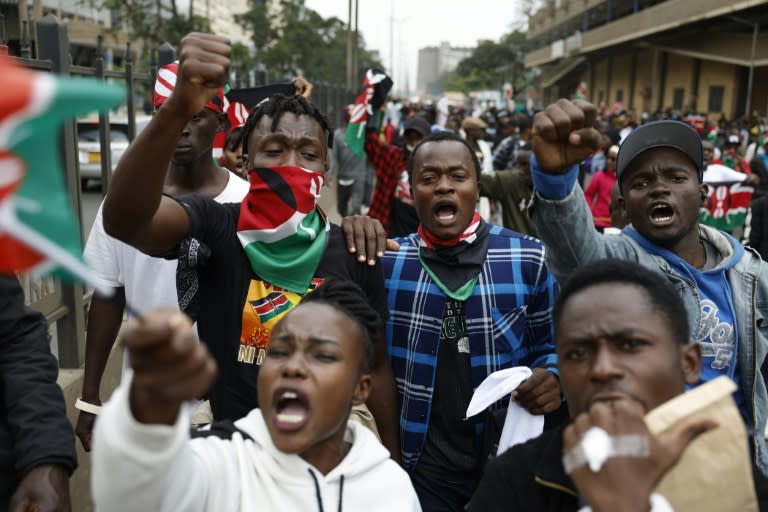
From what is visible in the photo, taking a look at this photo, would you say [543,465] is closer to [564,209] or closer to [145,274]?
[564,209]

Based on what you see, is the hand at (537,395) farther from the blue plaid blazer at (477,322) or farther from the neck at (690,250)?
the neck at (690,250)

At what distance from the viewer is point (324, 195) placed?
47.2ft

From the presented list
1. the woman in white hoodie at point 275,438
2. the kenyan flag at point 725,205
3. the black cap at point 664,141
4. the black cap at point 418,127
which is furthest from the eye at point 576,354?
the black cap at point 418,127

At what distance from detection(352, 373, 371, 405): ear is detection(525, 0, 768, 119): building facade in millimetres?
16724

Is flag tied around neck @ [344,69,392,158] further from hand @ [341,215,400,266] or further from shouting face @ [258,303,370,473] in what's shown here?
shouting face @ [258,303,370,473]

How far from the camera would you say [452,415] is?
2967mm

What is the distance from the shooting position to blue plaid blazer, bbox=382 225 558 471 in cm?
296

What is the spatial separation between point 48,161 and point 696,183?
2.28m

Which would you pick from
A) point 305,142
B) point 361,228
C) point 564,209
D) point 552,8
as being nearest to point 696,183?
point 564,209

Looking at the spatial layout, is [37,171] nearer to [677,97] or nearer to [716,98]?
[716,98]

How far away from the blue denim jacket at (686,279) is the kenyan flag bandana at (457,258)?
14.2 inches

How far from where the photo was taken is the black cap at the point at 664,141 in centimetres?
278

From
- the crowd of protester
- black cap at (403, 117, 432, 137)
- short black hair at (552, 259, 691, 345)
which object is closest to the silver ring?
the crowd of protester

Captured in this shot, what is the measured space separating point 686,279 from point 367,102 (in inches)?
153
